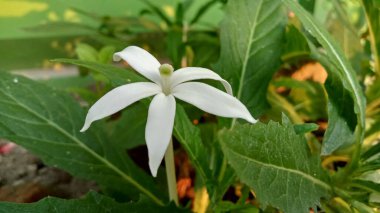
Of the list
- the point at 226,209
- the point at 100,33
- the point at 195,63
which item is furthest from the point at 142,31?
the point at 226,209

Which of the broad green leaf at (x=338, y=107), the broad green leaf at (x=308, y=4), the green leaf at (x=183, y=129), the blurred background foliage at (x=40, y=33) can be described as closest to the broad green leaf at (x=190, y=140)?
the green leaf at (x=183, y=129)

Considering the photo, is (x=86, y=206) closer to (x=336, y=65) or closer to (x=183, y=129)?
(x=183, y=129)

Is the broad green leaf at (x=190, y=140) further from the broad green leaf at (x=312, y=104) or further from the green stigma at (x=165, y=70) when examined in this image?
the broad green leaf at (x=312, y=104)

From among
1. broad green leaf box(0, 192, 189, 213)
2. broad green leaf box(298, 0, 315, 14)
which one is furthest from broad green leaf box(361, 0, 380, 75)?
broad green leaf box(0, 192, 189, 213)

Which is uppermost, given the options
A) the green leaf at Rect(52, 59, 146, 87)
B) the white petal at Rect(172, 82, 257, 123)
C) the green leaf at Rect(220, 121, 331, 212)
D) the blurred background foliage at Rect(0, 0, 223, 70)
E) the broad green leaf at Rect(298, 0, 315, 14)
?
the blurred background foliage at Rect(0, 0, 223, 70)

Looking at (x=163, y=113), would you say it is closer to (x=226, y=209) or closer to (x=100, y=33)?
(x=226, y=209)

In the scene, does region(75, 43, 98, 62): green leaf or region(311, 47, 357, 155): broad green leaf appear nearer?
region(311, 47, 357, 155): broad green leaf

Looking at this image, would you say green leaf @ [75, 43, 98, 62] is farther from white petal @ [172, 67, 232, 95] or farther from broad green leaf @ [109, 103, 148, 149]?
white petal @ [172, 67, 232, 95]

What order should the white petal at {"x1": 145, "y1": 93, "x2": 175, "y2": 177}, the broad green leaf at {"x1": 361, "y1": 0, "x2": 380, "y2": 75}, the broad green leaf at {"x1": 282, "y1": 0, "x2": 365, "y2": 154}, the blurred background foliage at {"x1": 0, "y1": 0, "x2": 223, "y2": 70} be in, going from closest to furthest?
the white petal at {"x1": 145, "y1": 93, "x2": 175, "y2": 177} < the broad green leaf at {"x1": 282, "y1": 0, "x2": 365, "y2": 154} < the broad green leaf at {"x1": 361, "y1": 0, "x2": 380, "y2": 75} < the blurred background foliage at {"x1": 0, "y1": 0, "x2": 223, "y2": 70}
